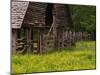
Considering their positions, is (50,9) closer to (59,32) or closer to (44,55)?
(59,32)

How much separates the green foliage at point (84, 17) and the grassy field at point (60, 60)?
0.60 ft

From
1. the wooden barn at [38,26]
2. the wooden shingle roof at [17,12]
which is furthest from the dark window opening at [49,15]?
the wooden shingle roof at [17,12]

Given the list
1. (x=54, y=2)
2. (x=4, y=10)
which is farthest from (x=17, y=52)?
(x=54, y=2)

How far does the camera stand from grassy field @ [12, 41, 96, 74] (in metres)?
2.64

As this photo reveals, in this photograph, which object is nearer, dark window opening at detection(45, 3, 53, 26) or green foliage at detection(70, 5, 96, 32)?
dark window opening at detection(45, 3, 53, 26)

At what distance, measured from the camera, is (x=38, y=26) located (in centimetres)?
272

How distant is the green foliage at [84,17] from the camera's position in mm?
2873

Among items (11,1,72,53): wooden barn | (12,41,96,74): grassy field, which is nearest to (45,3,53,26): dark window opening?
(11,1,72,53): wooden barn

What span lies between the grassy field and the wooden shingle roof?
1.15 ft

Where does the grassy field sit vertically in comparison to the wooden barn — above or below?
below

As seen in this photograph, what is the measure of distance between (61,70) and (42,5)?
77 centimetres

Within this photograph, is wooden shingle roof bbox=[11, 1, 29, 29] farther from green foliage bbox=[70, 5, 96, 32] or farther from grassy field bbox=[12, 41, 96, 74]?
green foliage bbox=[70, 5, 96, 32]

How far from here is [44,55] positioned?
273 centimetres

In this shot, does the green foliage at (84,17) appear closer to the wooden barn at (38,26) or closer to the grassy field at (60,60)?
the wooden barn at (38,26)
